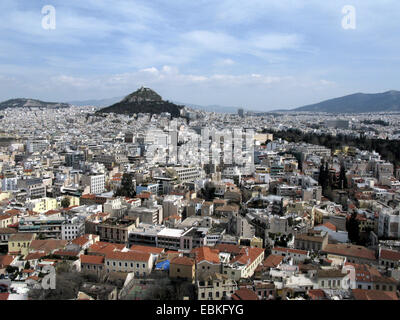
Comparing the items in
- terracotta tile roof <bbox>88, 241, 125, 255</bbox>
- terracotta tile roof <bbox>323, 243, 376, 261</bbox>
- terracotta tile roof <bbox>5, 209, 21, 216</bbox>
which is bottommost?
terracotta tile roof <bbox>323, 243, 376, 261</bbox>

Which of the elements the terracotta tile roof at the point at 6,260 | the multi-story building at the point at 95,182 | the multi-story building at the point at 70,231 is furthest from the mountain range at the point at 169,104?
the terracotta tile roof at the point at 6,260

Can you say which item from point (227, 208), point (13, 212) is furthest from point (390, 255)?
point (13, 212)

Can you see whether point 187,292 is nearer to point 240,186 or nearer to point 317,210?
point 317,210

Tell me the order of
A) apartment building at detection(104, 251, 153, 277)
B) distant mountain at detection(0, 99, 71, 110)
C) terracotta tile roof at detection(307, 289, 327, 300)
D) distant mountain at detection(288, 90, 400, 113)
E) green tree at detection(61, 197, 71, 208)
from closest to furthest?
terracotta tile roof at detection(307, 289, 327, 300) → apartment building at detection(104, 251, 153, 277) → green tree at detection(61, 197, 71, 208) → distant mountain at detection(0, 99, 71, 110) → distant mountain at detection(288, 90, 400, 113)

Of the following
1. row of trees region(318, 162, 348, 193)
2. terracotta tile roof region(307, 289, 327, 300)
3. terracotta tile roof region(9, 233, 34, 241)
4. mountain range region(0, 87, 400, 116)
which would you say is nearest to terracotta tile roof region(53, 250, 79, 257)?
terracotta tile roof region(9, 233, 34, 241)

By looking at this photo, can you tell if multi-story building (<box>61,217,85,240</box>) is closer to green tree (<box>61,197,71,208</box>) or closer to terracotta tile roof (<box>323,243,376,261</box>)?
green tree (<box>61,197,71,208</box>)

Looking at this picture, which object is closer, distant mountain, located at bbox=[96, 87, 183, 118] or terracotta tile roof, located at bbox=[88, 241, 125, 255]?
terracotta tile roof, located at bbox=[88, 241, 125, 255]
